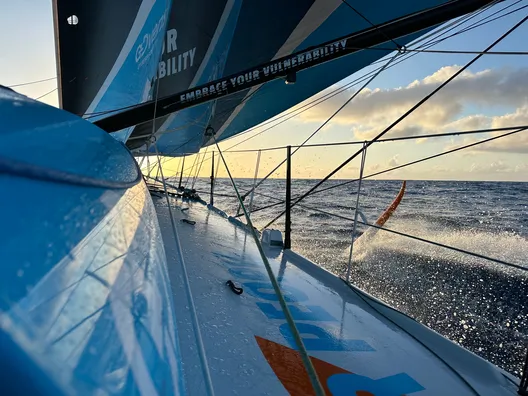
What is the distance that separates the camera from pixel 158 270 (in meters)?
0.64

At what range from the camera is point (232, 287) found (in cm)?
176

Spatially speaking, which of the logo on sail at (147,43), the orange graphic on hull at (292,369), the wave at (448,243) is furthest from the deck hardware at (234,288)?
the wave at (448,243)

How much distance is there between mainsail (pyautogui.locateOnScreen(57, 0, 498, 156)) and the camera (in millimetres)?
2617

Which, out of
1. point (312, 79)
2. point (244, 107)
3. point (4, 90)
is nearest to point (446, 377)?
point (4, 90)

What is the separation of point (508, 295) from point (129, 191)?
3917 millimetres

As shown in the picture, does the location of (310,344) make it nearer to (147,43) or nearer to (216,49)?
(147,43)

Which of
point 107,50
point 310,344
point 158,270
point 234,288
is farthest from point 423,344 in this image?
point 107,50

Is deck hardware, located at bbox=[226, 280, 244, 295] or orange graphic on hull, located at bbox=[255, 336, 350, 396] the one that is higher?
deck hardware, located at bbox=[226, 280, 244, 295]

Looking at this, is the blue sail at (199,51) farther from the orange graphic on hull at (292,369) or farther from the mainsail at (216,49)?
the orange graphic on hull at (292,369)

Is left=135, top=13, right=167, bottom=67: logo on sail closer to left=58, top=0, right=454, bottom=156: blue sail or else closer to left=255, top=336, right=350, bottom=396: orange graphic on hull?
left=58, top=0, right=454, bottom=156: blue sail

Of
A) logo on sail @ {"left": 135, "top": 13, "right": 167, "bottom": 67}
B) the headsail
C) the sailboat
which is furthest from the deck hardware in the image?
logo on sail @ {"left": 135, "top": 13, "right": 167, "bottom": 67}

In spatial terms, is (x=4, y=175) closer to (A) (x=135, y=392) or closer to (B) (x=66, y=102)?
(A) (x=135, y=392)

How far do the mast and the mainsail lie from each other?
46 mm

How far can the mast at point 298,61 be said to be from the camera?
2.13 m
